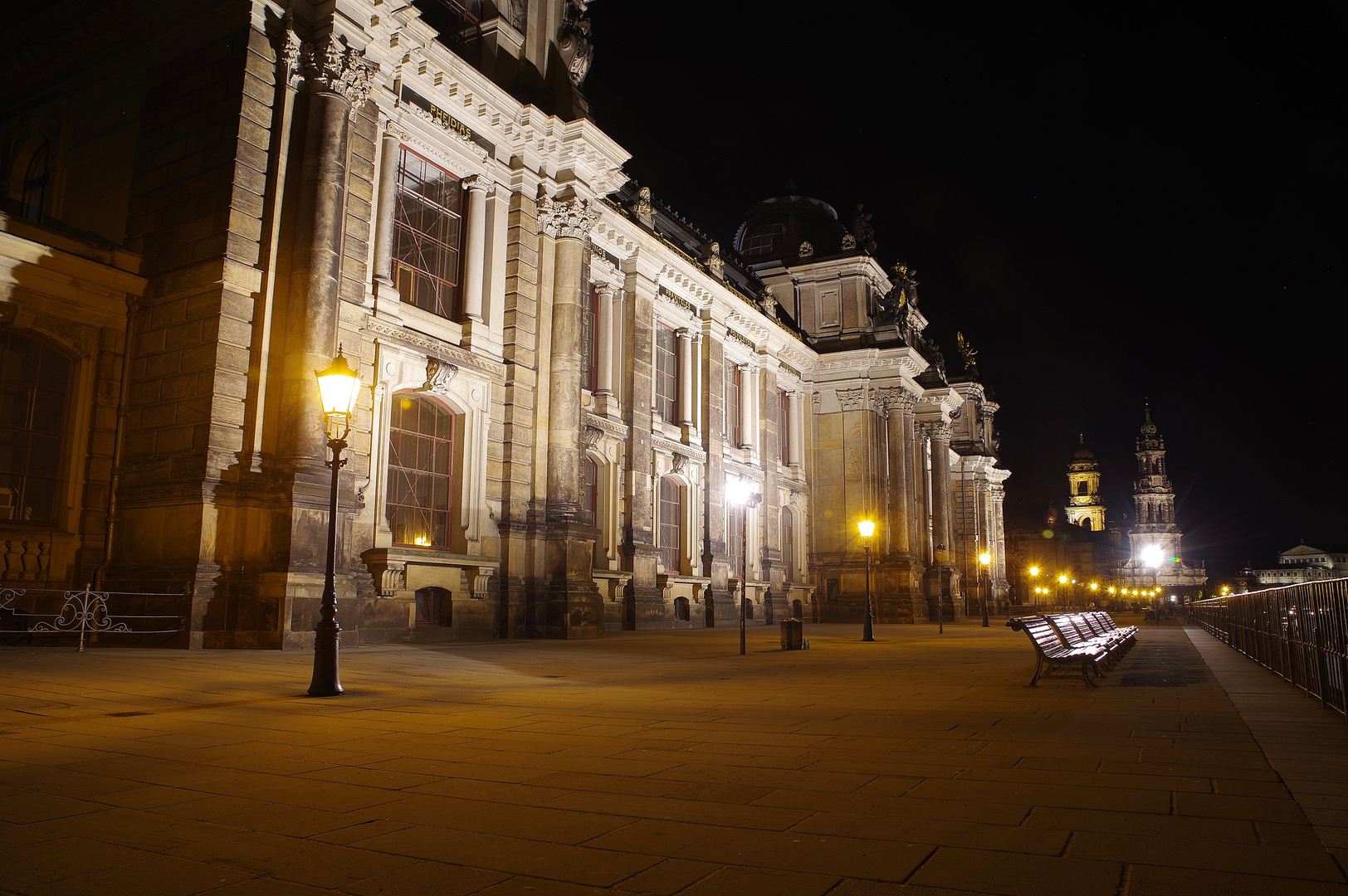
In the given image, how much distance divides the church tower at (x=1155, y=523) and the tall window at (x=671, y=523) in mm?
143653

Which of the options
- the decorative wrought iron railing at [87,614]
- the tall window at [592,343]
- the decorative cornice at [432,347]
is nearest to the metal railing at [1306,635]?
the decorative wrought iron railing at [87,614]

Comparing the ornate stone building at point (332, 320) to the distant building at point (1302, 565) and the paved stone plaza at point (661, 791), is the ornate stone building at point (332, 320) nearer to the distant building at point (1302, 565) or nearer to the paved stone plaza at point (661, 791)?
the paved stone plaza at point (661, 791)

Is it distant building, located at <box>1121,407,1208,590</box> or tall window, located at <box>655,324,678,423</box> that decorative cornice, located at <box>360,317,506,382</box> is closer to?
tall window, located at <box>655,324,678,423</box>

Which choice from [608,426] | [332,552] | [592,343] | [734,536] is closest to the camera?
[332,552]

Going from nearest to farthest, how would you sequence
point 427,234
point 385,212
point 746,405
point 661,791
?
point 661,791 < point 385,212 < point 427,234 < point 746,405

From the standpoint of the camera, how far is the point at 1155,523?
16225 cm

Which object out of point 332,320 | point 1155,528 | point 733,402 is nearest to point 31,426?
point 332,320

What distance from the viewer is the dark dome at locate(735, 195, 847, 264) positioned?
50.2m

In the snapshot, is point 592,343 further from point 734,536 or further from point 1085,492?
point 1085,492

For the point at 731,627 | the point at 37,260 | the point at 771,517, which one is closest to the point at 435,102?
the point at 37,260

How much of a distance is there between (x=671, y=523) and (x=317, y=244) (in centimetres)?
1886

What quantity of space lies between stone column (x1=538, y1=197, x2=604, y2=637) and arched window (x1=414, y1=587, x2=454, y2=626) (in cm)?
267

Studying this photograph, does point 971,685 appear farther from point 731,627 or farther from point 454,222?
point 731,627

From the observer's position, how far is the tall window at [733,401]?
38.4 metres
